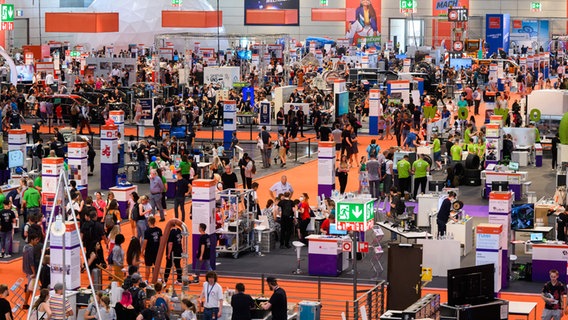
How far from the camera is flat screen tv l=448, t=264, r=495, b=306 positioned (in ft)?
54.1

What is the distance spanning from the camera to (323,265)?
22.4 metres

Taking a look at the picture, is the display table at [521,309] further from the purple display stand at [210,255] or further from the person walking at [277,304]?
the purple display stand at [210,255]

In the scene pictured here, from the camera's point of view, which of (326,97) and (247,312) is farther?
(326,97)

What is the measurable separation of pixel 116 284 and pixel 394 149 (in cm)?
1455

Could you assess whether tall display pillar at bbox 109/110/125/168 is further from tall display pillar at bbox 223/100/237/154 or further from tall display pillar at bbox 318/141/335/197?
tall display pillar at bbox 318/141/335/197

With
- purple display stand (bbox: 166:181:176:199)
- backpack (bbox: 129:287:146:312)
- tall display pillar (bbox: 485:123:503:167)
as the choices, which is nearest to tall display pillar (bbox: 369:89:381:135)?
tall display pillar (bbox: 485:123:503:167)

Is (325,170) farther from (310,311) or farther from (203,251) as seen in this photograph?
(310,311)

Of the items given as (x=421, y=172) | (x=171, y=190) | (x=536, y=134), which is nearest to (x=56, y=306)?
(x=171, y=190)

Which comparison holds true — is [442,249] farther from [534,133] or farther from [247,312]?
[534,133]

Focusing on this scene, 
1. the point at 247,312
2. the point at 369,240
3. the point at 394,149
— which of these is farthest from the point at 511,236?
the point at 394,149

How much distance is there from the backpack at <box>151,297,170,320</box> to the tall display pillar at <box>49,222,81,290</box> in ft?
9.55

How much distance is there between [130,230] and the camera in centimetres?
2666

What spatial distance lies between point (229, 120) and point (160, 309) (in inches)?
890

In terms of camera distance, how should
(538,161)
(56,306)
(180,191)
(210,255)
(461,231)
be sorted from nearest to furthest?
(56,306), (210,255), (461,231), (180,191), (538,161)
